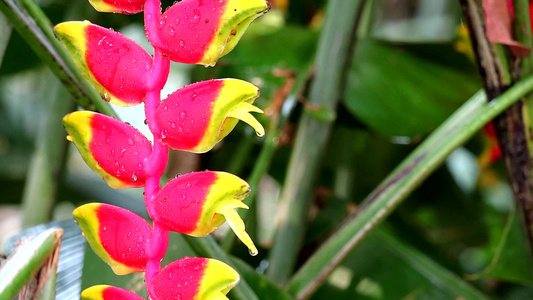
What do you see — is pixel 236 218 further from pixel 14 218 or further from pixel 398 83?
pixel 14 218

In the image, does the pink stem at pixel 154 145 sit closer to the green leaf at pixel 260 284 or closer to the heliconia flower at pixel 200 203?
the heliconia flower at pixel 200 203

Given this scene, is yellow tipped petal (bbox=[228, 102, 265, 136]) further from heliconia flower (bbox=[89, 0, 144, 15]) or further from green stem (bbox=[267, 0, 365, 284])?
green stem (bbox=[267, 0, 365, 284])

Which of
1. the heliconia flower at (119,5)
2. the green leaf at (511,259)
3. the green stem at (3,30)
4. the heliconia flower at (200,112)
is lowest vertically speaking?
the green leaf at (511,259)

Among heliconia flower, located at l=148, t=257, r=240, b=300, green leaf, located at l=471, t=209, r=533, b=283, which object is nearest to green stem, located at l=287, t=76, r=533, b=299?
green leaf, located at l=471, t=209, r=533, b=283

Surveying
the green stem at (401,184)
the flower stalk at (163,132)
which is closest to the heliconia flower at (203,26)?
the flower stalk at (163,132)

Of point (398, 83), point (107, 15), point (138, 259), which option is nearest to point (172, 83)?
point (107, 15)
